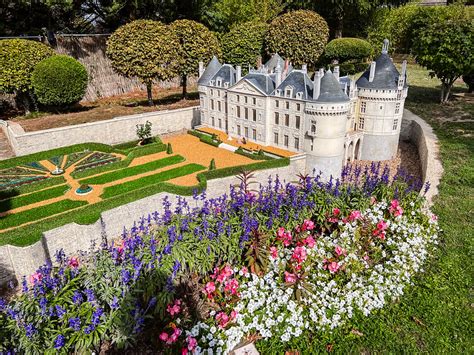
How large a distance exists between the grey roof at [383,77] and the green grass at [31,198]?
29.5 meters

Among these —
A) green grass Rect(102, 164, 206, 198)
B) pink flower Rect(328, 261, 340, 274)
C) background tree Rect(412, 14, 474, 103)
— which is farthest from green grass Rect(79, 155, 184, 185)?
background tree Rect(412, 14, 474, 103)

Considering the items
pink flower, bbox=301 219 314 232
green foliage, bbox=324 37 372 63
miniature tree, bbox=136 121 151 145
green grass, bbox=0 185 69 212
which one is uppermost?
green foliage, bbox=324 37 372 63

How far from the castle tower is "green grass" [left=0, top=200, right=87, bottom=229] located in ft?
92.3

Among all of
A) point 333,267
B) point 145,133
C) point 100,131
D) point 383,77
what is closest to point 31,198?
point 100,131

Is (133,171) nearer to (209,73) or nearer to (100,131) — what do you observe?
(100,131)

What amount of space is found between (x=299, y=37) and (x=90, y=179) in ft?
124

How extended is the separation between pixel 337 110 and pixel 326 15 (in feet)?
140

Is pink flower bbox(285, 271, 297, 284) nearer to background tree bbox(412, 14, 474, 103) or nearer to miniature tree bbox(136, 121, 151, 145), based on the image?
miniature tree bbox(136, 121, 151, 145)

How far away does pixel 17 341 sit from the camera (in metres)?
9.93

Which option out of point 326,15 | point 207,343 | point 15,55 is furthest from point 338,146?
point 326,15

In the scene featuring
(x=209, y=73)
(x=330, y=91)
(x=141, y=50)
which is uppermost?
(x=141, y=50)

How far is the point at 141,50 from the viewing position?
42969 millimetres

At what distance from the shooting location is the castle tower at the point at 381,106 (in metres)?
36.3

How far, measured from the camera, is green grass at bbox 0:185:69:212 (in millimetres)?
25948
